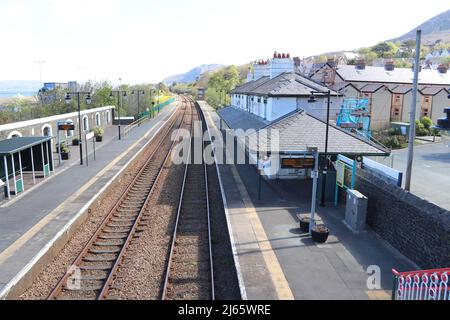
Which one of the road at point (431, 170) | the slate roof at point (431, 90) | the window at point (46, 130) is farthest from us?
the slate roof at point (431, 90)

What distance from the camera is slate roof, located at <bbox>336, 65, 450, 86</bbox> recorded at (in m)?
46.4

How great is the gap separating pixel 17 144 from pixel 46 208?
5450mm

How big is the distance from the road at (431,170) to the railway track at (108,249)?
502 inches

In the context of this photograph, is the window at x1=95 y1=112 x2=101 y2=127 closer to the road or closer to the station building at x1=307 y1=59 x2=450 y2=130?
the station building at x1=307 y1=59 x2=450 y2=130

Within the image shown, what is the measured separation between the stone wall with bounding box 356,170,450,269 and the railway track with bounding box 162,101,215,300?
5.78 metres

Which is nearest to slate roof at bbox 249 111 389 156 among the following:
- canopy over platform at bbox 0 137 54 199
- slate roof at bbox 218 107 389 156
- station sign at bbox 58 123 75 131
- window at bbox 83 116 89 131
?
slate roof at bbox 218 107 389 156

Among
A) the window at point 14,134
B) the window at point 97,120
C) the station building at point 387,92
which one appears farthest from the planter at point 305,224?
the window at point 97,120

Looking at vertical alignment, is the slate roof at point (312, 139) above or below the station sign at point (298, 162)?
above

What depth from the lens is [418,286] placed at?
27.9 ft

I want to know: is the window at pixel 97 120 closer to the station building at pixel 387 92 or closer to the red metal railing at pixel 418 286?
the station building at pixel 387 92

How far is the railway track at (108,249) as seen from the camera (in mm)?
10195

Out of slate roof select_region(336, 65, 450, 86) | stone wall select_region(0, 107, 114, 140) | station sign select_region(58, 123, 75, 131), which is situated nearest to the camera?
stone wall select_region(0, 107, 114, 140)
